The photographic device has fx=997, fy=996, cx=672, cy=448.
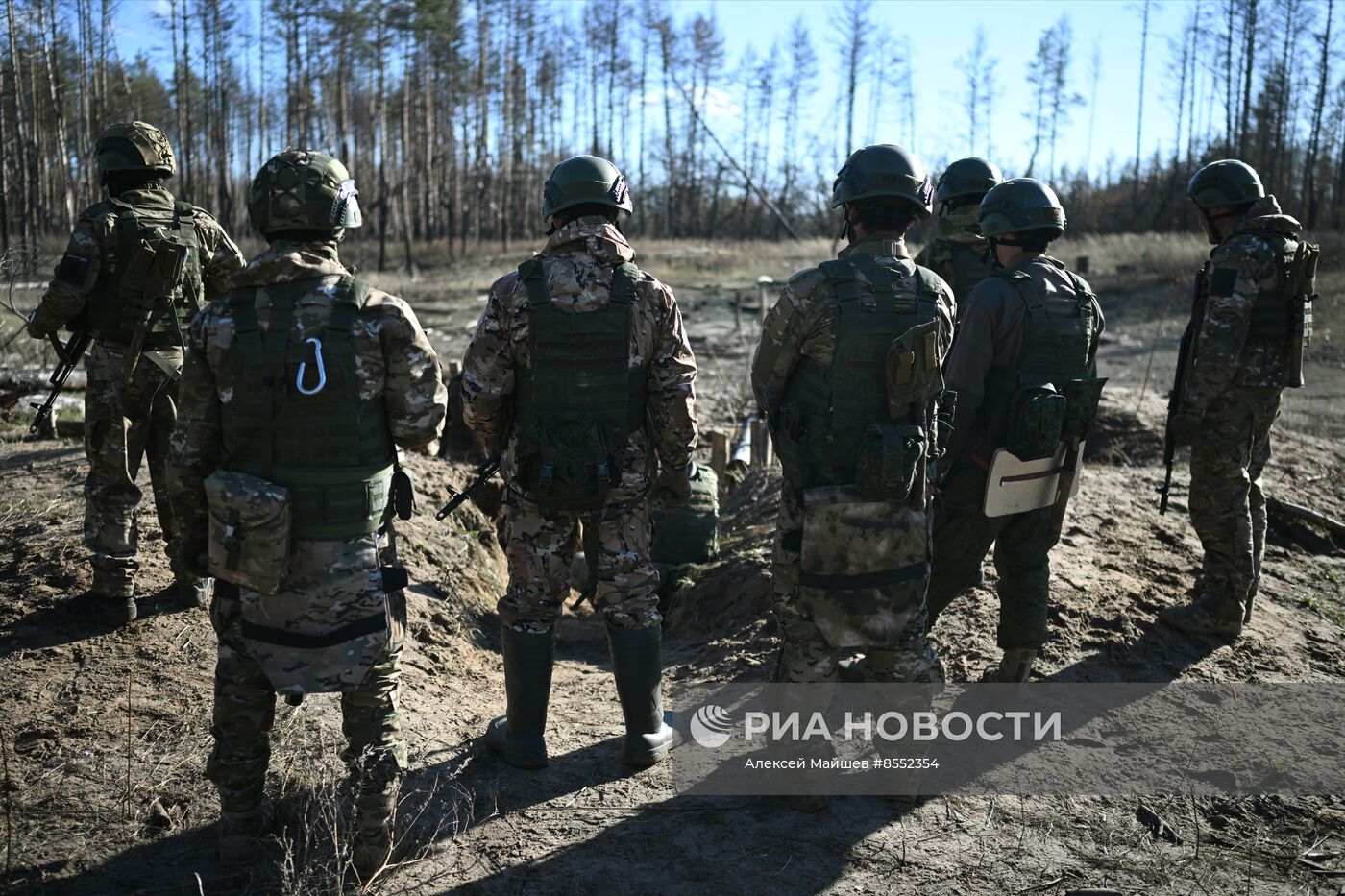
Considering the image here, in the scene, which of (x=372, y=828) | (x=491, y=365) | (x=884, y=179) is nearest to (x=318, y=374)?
(x=491, y=365)

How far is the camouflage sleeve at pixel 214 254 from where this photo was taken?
5078 mm

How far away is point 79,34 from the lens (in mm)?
25469

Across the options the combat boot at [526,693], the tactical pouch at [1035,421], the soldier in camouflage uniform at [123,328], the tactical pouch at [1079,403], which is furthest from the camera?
the soldier in camouflage uniform at [123,328]

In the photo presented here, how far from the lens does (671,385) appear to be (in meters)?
3.85

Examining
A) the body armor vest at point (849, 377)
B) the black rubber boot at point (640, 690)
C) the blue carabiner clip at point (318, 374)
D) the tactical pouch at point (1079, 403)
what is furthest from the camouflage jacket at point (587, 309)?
the tactical pouch at point (1079, 403)

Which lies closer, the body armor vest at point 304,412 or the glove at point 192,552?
the body armor vest at point 304,412

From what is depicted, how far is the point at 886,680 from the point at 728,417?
7649 mm

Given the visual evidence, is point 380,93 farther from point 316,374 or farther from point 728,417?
point 316,374

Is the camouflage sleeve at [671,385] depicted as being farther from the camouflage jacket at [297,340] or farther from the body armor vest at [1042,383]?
the body armor vest at [1042,383]

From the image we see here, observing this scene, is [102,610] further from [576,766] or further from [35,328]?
[576,766]

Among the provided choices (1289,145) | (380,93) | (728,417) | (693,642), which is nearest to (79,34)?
(380,93)

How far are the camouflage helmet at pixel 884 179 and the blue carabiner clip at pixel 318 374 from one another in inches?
74.8

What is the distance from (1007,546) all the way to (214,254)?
4.20m

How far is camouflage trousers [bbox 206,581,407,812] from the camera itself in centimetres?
307
